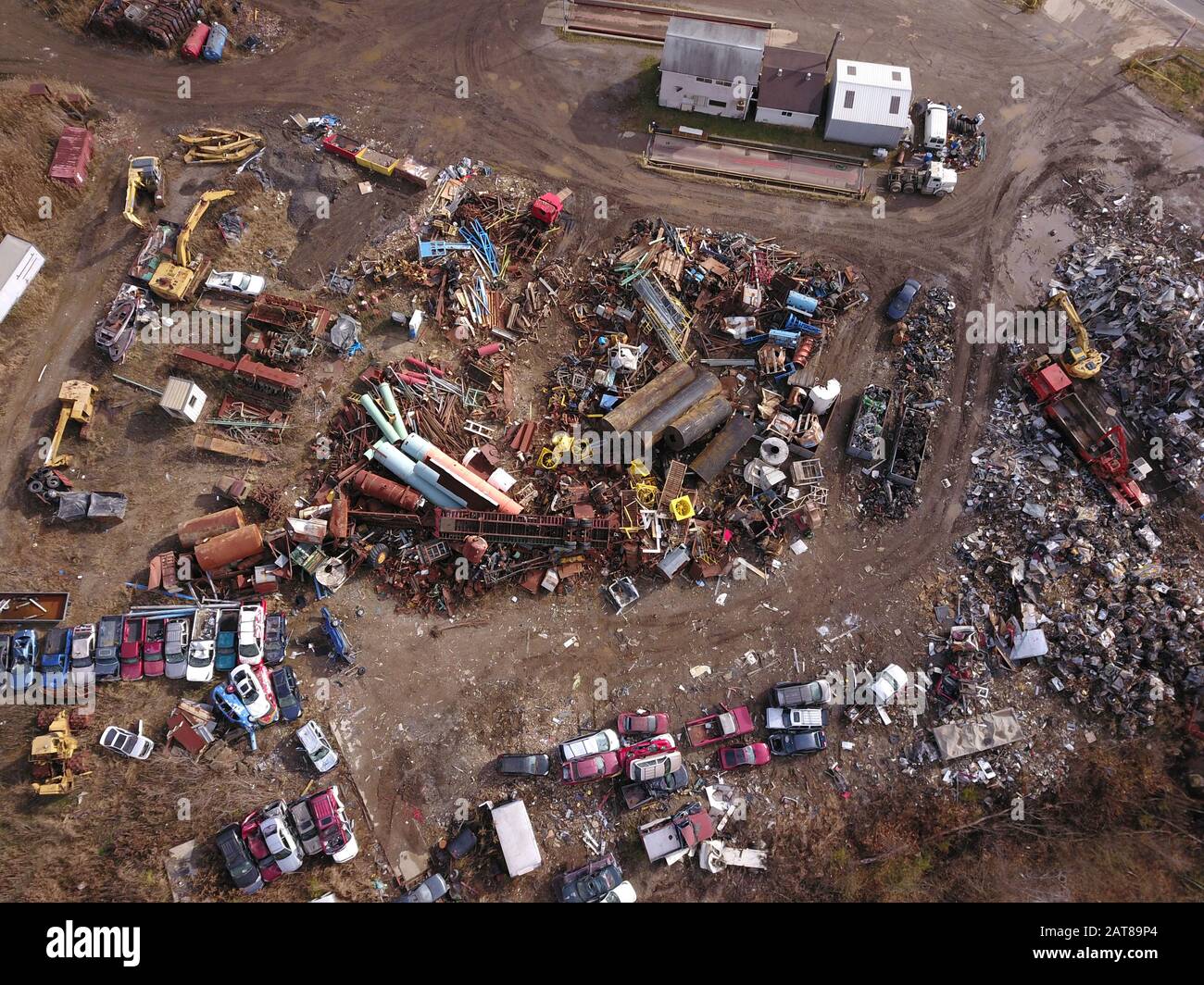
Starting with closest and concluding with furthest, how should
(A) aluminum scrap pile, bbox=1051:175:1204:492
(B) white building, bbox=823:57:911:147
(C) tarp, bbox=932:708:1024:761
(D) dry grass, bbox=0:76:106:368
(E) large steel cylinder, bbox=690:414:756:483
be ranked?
(C) tarp, bbox=932:708:1024:761
(E) large steel cylinder, bbox=690:414:756:483
(A) aluminum scrap pile, bbox=1051:175:1204:492
(D) dry grass, bbox=0:76:106:368
(B) white building, bbox=823:57:911:147

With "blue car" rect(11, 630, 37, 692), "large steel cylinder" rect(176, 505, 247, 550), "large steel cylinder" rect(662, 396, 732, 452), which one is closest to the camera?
"blue car" rect(11, 630, 37, 692)

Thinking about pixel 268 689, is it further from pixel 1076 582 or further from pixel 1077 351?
pixel 1077 351

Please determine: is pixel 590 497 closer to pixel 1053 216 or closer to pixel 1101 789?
pixel 1101 789

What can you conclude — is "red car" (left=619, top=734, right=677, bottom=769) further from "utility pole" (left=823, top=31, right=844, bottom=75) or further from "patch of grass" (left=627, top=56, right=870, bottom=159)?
"utility pole" (left=823, top=31, right=844, bottom=75)

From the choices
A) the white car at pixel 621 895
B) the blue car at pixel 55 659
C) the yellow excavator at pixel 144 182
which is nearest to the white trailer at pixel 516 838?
the white car at pixel 621 895

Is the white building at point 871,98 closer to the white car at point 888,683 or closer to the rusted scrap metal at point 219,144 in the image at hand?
the white car at point 888,683

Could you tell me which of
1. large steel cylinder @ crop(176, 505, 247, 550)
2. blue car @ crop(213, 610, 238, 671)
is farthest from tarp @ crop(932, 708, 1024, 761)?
large steel cylinder @ crop(176, 505, 247, 550)

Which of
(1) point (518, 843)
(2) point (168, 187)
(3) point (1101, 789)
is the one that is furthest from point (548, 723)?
(2) point (168, 187)
